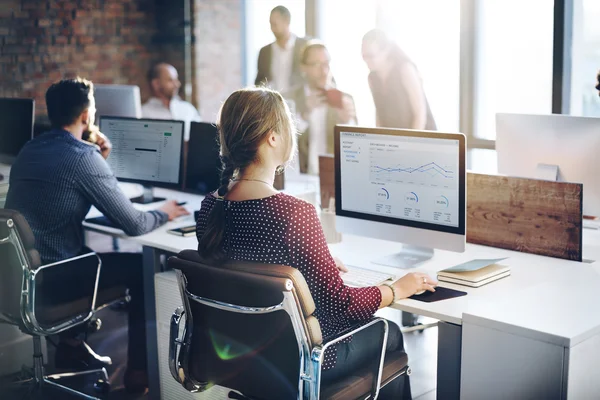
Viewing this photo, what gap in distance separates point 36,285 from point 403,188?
4.60 ft

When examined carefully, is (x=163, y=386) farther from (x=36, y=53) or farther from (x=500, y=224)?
(x=36, y=53)

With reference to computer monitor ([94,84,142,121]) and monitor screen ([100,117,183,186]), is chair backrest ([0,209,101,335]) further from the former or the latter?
computer monitor ([94,84,142,121])

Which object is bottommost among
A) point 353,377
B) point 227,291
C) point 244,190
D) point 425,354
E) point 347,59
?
point 425,354

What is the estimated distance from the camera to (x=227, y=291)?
1.92 m

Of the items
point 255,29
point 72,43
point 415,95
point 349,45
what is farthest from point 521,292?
point 255,29

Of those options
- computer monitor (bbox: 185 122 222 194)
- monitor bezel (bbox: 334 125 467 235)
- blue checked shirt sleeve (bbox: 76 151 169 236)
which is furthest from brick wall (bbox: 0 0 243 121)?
monitor bezel (bbox: 334 125 467 235)

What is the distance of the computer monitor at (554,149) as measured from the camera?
8.95 feet

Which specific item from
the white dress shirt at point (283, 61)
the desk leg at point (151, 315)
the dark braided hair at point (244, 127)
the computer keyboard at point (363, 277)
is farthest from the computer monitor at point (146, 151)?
the white dress shirt at point (283, 61)

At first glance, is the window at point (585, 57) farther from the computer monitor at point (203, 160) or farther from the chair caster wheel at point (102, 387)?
the chair caster wheel at point (102, 387)

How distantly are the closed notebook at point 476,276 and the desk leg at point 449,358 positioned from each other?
0.24m

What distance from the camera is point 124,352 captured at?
3730 millimetres

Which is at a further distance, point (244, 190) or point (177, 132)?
point (177, 132)

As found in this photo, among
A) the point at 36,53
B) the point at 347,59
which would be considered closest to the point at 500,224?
the point at 347,59

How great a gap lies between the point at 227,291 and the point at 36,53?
4599 mm
